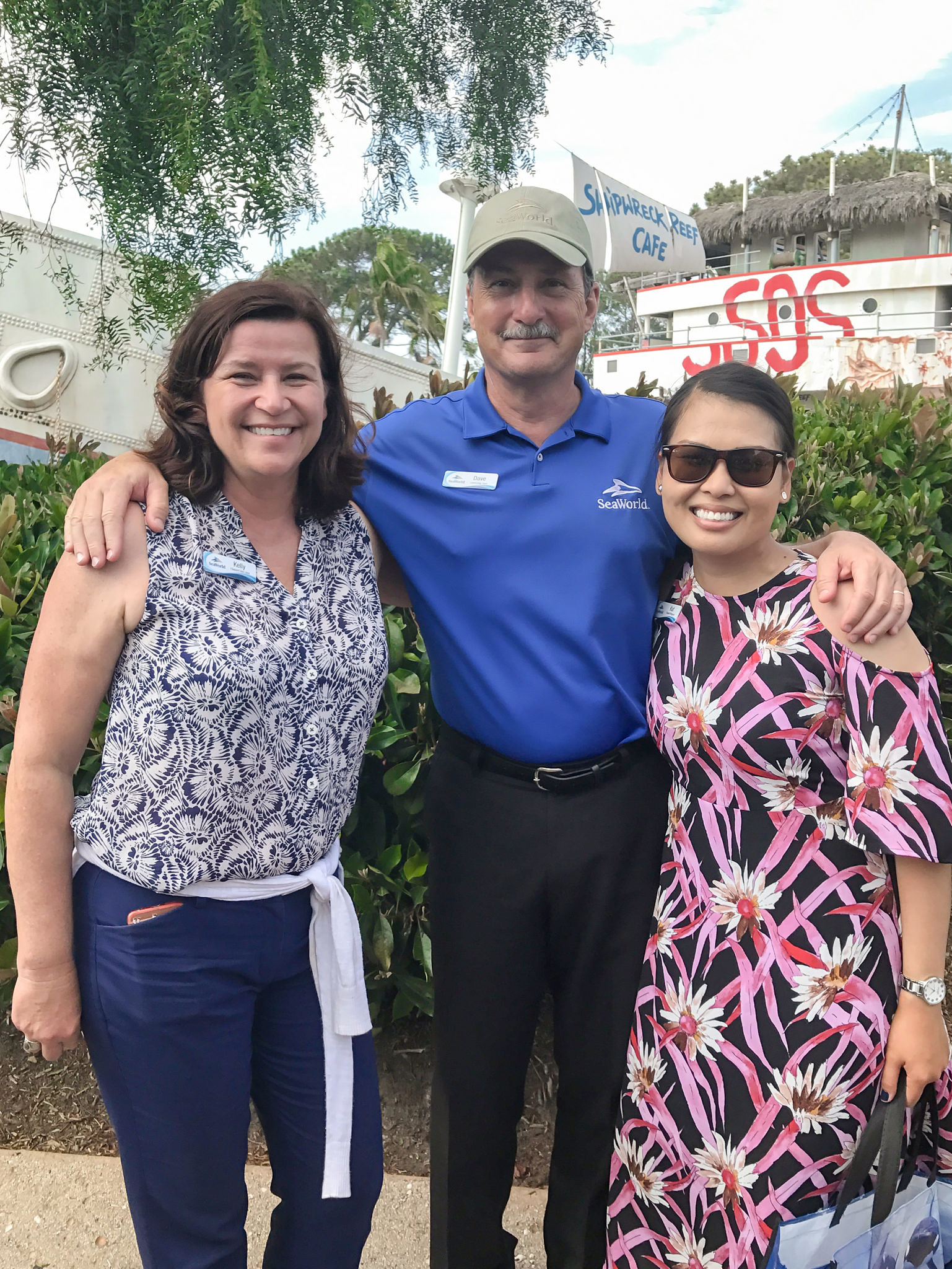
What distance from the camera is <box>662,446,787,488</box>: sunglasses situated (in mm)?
2047

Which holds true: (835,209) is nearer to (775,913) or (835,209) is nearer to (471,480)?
(471,480)

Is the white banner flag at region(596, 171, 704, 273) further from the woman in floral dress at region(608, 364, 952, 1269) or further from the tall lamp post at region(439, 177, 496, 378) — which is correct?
the woman in floral dress at region(608, 364, 952, 1269)

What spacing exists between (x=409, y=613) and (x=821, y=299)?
24.5 metres

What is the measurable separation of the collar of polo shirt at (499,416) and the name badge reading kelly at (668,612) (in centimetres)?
51

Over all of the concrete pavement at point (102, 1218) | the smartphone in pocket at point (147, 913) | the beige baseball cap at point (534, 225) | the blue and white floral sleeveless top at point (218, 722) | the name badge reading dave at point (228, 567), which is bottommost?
the concrete pavement at point (102, 1218)

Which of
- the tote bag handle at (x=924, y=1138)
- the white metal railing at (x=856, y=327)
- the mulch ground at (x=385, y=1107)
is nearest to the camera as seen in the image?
the tote bag handle at (x=924, y=1138)

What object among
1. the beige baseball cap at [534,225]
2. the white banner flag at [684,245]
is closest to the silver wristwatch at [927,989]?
the beige baseball cap at [534,225]

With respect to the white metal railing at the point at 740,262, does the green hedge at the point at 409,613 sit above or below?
below

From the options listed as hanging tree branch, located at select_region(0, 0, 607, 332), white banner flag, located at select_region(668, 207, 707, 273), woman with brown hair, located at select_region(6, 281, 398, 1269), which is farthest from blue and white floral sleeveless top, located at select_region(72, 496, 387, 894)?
white banner flag, located at select_region(668, 207, 707, 273)

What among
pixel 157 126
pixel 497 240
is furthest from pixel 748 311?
pixel 497 240

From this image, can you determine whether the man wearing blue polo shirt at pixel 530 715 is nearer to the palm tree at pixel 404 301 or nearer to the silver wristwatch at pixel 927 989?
the silver wristwatch at pixel 927 989

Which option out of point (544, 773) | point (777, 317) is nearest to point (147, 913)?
point (544, 773)

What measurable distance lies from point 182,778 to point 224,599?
1.15 ft

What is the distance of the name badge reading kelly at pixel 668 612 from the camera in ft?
7.41
